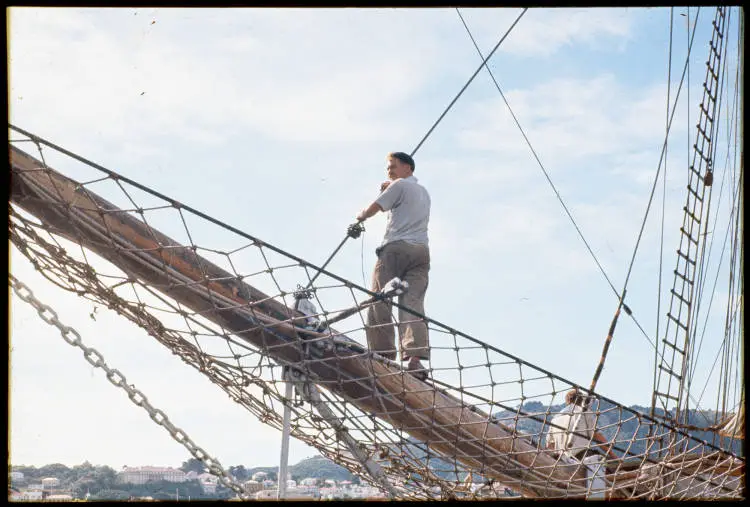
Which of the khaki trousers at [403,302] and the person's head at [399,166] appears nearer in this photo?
the khaki trousers at [403,302]

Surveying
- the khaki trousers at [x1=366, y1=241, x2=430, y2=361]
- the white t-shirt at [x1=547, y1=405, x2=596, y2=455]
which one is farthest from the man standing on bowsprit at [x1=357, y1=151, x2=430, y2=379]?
the white t-shirt at [x1=547, y1=405, x2=596, y2=455]

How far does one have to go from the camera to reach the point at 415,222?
5367 millimetres

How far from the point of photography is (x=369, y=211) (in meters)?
5.40

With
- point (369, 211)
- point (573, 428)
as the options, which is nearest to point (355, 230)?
point (369, 211)

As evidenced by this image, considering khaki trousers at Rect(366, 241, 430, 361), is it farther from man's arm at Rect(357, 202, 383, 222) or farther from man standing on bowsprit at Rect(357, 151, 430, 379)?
man's arm at Rect(357, 202, 383, 222)

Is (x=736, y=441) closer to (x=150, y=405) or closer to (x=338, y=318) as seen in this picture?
(x=338, y=318)

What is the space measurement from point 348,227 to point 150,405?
1.56m

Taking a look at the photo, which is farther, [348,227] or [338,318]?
[348,227]

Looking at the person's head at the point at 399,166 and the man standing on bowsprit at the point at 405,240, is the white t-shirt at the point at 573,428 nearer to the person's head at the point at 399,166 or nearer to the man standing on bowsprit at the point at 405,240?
the man standing on bowsprit at the point at 405,240

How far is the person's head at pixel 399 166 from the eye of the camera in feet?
18.2

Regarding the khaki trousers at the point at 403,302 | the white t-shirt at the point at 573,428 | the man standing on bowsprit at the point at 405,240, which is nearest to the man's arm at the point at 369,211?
the man standing on bowsprit at the point at 405,240

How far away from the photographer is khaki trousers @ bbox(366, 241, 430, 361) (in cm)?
504

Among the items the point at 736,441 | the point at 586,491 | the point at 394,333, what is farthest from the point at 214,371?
the point at 736,441

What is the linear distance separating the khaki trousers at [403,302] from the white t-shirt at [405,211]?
5cm
